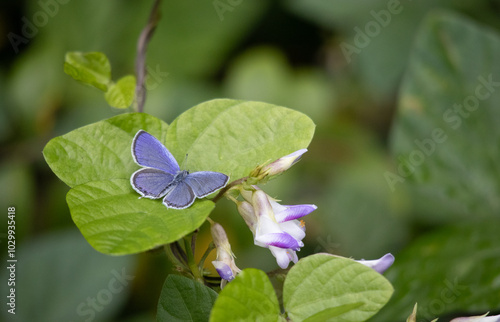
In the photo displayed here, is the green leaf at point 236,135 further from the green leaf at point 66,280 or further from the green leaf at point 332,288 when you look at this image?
the green leaf at point 66,280

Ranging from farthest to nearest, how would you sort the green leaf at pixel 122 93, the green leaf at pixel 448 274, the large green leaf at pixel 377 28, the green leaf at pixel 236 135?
1. the large green leaf at pixel 377 28
2. the green leaf at pixel 448 274
3. the green leaf at pixel 122 93
4. the green leaf at pixel 236 135

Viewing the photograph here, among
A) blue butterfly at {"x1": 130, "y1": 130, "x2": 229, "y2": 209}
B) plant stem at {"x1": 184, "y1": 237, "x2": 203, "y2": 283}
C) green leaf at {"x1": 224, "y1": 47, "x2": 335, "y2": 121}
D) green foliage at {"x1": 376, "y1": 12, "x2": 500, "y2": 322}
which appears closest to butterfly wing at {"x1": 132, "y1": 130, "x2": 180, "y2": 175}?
blue butterfly at {"x1": 130, "y1": 130, "x2": 229, "y2": 209}

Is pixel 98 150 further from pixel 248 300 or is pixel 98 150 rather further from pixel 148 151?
pixel 248 300

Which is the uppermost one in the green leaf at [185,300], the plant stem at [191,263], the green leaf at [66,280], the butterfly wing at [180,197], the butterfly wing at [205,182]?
the butterfly wing at [205,182]

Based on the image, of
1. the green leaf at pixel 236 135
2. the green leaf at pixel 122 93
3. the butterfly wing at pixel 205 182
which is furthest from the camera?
the green leaf at pixel 122 93

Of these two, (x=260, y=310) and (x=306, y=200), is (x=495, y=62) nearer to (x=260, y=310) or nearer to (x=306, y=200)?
(x=306, y=200)

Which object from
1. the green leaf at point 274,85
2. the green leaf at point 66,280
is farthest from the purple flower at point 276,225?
the green leaf at point 274,85

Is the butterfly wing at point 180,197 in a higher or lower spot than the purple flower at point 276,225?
higher

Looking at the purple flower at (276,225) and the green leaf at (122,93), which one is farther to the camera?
the green leaf at (122,93)

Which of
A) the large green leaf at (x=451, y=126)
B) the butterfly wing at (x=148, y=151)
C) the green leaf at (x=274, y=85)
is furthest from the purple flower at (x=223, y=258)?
the green leaf at (x=274, y=85)
